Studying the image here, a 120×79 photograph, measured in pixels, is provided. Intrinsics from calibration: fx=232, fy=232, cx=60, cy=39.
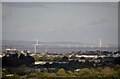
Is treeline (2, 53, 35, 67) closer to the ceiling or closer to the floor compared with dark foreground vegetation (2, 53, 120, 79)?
closer to the ceiling

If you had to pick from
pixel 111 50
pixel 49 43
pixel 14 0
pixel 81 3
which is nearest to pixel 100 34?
pixel 111 50

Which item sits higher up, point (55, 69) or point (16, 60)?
point (16, 60)

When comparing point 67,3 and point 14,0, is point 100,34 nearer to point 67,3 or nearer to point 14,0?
point 67,3

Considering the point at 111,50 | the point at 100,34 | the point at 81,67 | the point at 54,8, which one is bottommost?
the point at 81,67

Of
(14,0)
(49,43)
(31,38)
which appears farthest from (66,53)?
(14,0)

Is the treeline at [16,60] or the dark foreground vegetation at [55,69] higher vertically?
the treeline at [16,60]

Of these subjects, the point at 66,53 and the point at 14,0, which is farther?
the point at 66,53

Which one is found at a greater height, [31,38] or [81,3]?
[81,3]

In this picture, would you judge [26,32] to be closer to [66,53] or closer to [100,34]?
[66,53]
